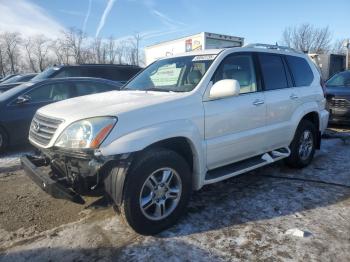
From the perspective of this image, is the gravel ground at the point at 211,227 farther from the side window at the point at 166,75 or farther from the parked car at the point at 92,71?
the parked car at the point at 92,71

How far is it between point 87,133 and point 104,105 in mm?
479

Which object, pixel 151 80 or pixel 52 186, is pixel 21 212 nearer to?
pixel 52 186

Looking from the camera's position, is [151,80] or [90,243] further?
[151,80]

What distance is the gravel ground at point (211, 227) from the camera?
3.11 meters

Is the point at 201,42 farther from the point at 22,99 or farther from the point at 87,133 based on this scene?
the point at 87,133

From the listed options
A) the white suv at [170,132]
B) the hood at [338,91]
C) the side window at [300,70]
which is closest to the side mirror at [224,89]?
the white suv at [170,132]

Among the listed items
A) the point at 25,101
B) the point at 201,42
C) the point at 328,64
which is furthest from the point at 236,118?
the point at 328,64

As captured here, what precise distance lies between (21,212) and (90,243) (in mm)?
1269

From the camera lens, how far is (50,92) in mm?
7434

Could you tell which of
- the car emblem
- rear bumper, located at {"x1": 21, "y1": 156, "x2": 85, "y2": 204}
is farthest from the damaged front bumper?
the car emblem

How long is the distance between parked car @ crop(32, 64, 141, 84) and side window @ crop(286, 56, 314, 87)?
6.92 metres

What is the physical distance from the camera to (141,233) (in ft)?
10.9

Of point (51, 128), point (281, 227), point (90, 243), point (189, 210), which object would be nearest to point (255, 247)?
point (281, 227)

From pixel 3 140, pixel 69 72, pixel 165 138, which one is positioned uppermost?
pixel 69 72
